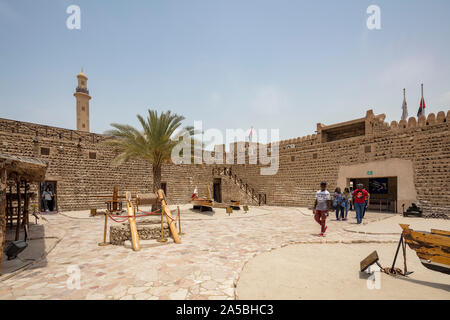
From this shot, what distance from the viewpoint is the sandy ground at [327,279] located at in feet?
10.8

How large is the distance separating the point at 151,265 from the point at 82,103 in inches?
1328

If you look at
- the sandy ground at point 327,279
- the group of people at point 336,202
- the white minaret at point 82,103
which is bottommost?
the sandy ground at point 327,279

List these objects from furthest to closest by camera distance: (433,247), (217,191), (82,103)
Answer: (82,103) → (217,191) → (433,247)

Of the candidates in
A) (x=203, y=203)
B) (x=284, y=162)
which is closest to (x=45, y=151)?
(x=203, y=203)

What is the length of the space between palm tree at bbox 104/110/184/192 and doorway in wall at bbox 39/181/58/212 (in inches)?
189

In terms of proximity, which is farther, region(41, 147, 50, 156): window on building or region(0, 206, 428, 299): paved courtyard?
region(41, 147, 50, 156): window on building

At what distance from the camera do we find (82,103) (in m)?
31.7

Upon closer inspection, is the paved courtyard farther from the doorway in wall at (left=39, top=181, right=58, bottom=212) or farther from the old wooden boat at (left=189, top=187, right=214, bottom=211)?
the doorway in wall at (left=39, top=181, right=58, bottom=212)

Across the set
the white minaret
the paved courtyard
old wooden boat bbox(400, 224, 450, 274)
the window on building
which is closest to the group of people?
the paved courtyard

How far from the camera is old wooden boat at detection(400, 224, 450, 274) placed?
11.1 ft

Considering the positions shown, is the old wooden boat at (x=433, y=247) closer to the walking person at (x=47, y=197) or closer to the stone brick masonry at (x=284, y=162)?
the stone brick masonry at (x=284, y=162)

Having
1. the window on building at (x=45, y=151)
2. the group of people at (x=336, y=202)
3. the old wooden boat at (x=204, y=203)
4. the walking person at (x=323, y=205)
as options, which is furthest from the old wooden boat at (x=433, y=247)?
the window on building at (x=45, y=151)

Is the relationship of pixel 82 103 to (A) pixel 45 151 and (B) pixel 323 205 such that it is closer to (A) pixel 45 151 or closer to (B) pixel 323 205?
(A) pixel 45 151

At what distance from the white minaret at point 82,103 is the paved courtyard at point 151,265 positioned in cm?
2791
